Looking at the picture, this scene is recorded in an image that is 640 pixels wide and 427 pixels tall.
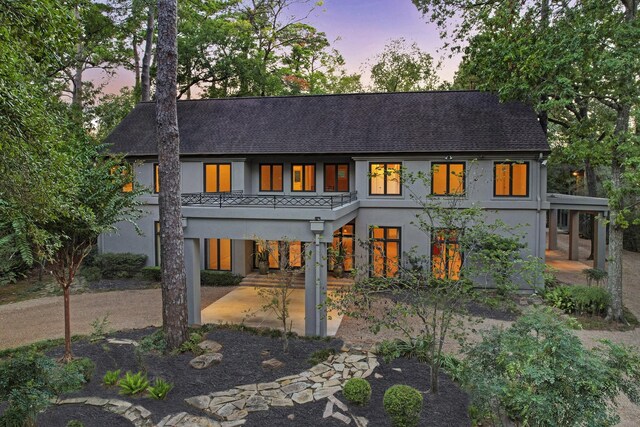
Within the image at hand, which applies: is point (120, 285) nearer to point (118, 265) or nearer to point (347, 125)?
point (118, 265)

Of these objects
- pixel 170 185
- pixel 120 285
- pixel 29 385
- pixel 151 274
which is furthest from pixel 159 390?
pixel 151 274

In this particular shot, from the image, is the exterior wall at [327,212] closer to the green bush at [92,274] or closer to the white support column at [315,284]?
the white support column at [315,284]

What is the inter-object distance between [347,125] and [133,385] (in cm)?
1489

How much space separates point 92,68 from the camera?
25625mm

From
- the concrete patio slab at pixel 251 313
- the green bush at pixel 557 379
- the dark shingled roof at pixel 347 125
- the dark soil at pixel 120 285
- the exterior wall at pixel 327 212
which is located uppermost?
the dark shingled roof at pixel 347 125

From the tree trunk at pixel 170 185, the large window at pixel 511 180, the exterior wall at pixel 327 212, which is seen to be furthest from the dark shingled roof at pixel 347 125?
the tree trunk at pixel 170 185

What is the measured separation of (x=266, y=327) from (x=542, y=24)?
1534 centimetres

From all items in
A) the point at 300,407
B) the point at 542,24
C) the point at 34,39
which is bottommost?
the point at 300,407

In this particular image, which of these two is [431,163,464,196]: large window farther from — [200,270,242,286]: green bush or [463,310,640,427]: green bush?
[463,310,640,427]: green bush

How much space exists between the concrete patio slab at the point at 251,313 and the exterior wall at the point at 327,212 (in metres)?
2.54

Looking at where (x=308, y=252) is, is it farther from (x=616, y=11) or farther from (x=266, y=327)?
(x=616, y=11)

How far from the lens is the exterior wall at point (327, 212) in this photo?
480 inches

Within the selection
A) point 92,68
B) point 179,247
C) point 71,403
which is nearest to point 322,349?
point 179,247

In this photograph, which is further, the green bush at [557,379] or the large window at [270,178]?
the large window at [270,178]
